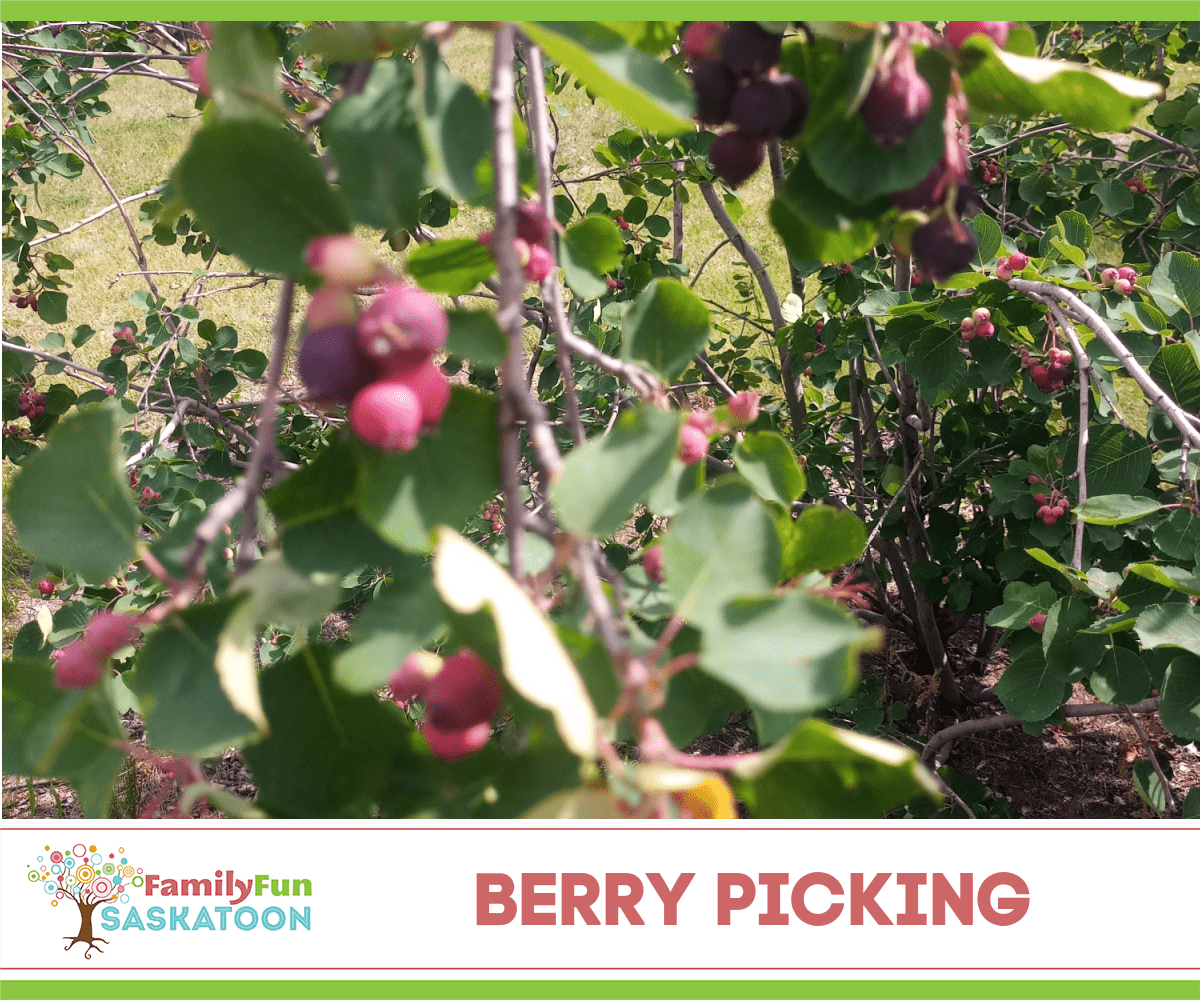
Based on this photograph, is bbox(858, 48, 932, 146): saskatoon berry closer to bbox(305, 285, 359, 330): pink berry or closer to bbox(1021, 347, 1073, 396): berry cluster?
bbox(305, 285, 359, 330): pink berry

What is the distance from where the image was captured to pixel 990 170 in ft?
7.14

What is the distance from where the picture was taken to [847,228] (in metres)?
0.60

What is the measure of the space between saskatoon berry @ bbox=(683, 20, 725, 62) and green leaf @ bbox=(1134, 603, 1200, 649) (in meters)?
0.73

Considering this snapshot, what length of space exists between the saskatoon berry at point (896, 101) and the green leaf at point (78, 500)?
0.43 metres

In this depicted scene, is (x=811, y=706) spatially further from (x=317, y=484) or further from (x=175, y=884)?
(x=175, y=884)

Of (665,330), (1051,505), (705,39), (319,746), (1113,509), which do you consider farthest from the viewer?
(1051,505)

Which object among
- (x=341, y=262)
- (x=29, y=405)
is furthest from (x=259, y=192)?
(x=29, y=405)

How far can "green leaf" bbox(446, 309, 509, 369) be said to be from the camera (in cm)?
50

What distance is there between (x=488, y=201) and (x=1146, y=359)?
101cm

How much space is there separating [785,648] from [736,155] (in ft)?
1.08

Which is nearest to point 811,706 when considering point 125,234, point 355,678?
point 355,678

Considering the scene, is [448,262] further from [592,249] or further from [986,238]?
[986,238]

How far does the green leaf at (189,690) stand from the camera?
17.8 inches

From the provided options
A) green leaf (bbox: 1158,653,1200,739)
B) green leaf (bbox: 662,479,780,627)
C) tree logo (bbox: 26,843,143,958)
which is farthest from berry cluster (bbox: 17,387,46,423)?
green leaf (bbox: 1158,653,1200,739)
